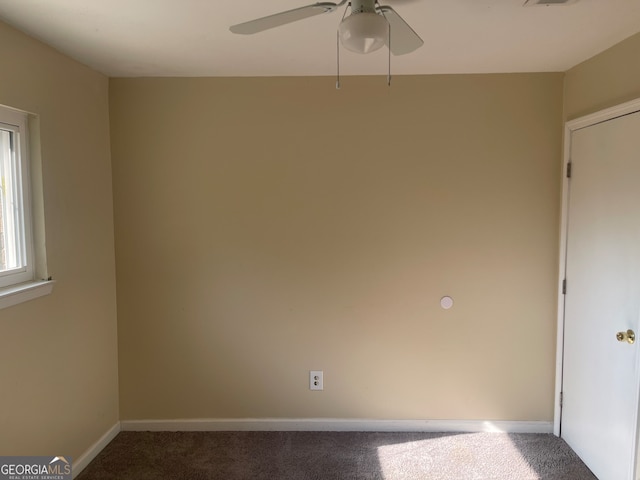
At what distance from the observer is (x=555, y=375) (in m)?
2.57

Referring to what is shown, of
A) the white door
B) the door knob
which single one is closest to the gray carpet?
the white door

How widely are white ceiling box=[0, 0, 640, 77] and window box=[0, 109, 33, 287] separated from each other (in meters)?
0.46

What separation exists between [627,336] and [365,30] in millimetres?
1873

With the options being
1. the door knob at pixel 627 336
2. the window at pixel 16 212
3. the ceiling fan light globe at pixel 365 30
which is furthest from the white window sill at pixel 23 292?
the door knob at pixel 627 336

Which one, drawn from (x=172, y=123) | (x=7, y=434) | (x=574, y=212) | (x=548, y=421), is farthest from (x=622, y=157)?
(x=7, y=434)

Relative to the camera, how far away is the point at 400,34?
56.7 inches

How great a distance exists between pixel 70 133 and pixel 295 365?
1.91 meters

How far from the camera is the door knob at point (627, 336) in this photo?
189cm

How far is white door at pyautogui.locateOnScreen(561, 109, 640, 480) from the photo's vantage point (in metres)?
1.92

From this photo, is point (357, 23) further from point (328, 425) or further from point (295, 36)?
point (328, 425)

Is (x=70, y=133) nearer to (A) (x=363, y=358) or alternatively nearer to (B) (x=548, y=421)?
(A) (x=363, y=358)

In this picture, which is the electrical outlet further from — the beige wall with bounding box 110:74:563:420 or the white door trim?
the white door trim

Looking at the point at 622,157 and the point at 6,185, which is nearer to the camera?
the point at 6,185

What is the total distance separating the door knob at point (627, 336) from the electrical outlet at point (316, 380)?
1.66 meters
